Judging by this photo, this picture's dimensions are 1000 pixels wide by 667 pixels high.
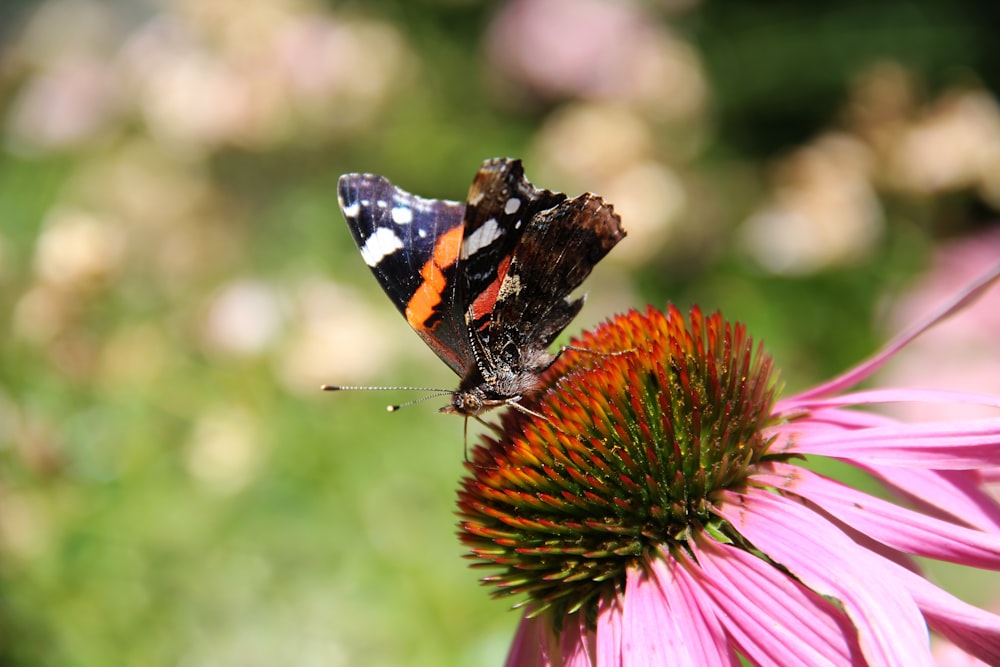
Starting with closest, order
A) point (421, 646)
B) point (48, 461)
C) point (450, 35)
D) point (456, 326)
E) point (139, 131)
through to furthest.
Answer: point (456, 326), point (48, 461), point (421, 646), point (139, 131), point (450, 35)

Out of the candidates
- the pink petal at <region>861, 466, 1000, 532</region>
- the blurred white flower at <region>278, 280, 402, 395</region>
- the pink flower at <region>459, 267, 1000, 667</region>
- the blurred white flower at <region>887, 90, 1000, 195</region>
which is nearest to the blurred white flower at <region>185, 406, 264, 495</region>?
the blurred white flower at <region>278, 280, 402, 395</region>

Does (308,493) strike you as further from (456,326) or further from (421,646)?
(456,326)

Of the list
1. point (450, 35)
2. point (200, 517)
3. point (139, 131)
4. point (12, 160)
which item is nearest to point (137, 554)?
point (200, 517)

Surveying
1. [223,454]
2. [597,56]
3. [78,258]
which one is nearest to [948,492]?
[223,454]

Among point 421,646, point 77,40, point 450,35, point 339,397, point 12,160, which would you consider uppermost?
point 450,35

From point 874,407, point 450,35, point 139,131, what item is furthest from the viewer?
point 450,35
